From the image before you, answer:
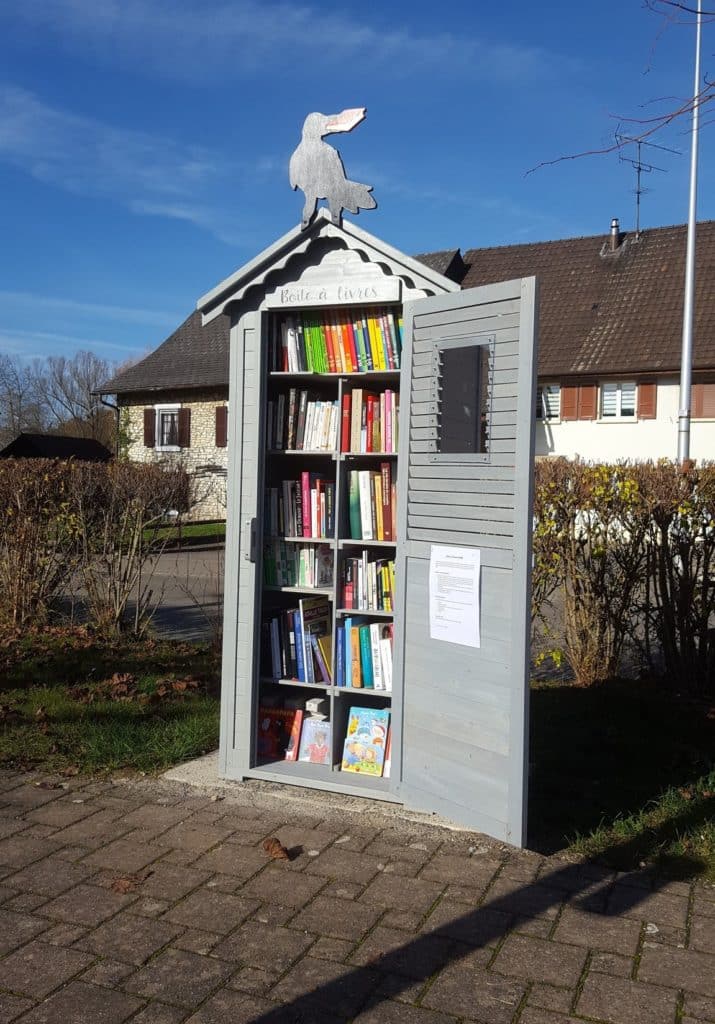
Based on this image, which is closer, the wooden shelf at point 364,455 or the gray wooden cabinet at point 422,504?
the gray wooden cabinet at point 422,504

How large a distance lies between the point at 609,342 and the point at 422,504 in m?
26.2

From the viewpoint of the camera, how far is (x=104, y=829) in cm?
505

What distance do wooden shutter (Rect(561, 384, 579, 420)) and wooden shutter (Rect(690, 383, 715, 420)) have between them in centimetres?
345

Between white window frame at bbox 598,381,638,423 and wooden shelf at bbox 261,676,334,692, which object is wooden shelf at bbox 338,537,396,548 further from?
white window frame at bbox 598,381,638,423

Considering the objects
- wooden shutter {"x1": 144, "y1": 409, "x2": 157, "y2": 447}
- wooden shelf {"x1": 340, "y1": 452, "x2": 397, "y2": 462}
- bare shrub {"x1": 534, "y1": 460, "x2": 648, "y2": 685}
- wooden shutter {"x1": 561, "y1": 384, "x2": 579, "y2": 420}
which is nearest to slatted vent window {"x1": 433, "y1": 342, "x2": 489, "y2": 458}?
wooden shelf {"x1": 340, "y1": 452, "x2": 397, "y2": 462}

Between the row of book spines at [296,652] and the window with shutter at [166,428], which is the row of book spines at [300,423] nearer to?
the row of book spines at [296,652]

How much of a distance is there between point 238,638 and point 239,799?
36.3 inches

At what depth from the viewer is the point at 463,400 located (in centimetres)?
507

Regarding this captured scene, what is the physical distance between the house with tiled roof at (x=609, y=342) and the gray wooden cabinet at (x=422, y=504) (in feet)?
74.2

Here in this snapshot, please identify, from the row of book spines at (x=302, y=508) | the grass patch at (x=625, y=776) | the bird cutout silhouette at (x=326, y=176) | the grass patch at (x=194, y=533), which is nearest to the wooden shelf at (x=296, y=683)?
the row of book spines at (x=302, y=508)

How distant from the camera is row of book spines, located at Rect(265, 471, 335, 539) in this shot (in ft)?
19.3

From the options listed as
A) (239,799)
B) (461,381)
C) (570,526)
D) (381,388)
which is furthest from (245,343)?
(570,526)

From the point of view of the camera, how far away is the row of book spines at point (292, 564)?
235 inches

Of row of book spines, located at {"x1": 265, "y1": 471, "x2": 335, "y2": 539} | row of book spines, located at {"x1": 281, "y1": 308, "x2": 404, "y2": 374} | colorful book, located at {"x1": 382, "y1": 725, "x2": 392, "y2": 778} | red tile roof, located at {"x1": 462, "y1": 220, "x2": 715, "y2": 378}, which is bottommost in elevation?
colorful book, located at {"x1": 382, "y1": 725, "x2": 392, "y2": 778}
